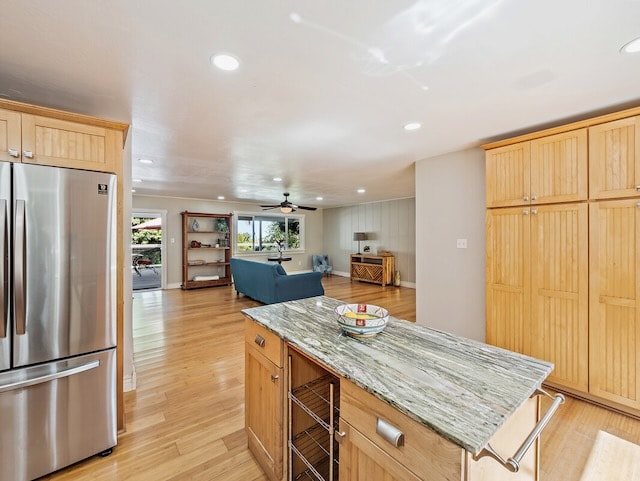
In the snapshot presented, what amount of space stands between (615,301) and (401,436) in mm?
2393

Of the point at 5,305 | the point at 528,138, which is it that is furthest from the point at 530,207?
the point at 5,305

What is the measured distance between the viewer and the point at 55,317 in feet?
5.41

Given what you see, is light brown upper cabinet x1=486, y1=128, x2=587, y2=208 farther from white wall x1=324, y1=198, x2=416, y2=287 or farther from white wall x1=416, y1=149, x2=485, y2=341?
white wall x1=324, y1=198, x2=416, y2=287

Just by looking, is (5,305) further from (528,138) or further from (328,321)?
(528,138)

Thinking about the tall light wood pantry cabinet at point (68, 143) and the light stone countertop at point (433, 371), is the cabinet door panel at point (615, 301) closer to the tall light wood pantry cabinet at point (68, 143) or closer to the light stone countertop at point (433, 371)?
the light stone countertop at point (433, 371)

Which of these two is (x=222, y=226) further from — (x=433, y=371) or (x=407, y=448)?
(x=407, y=448)

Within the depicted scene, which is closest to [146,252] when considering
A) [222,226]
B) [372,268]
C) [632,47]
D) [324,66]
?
[222,226]

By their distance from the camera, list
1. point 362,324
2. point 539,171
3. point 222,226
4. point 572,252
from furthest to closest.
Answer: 1. point 222,226
2. point 539,171
3. point 572,252
4. point 362,324

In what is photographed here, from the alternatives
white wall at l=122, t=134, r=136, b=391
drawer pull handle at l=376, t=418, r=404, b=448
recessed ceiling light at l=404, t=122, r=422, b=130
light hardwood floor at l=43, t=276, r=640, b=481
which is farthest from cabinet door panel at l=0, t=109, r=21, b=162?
recessed ceiling light at l=404, t=122, r=422, b=130

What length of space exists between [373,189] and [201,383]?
15.7 feet

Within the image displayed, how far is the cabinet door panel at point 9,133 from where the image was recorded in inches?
60.8

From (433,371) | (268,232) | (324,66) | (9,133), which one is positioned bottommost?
(433,371)

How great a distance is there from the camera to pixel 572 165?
2338mm

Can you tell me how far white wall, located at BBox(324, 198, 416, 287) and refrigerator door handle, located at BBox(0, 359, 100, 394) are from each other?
6.84m
